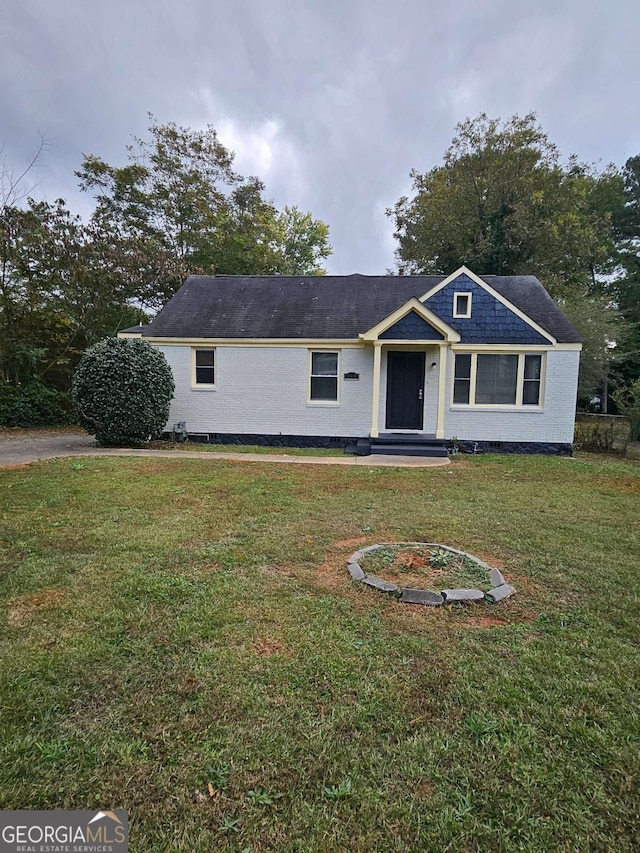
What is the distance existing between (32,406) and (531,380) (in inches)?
631

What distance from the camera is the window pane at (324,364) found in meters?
11.7

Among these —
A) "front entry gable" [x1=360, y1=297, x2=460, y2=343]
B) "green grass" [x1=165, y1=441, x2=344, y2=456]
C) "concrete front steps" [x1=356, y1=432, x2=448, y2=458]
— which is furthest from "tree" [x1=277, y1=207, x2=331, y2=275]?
"concrete front steps" [x1=356, y1=432, x2=448, y2=458]

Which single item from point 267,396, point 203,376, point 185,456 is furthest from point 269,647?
point 203,376

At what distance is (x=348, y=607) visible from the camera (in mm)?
3059

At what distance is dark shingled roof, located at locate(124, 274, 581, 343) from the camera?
11.8 metres

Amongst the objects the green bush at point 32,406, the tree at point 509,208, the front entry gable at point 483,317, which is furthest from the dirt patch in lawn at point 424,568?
the tree at point 509,208

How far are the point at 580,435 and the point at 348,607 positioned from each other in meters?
12.8

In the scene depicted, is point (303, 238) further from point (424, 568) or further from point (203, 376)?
point (424, 568)

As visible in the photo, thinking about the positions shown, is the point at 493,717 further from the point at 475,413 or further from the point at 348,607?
the point at 475,413

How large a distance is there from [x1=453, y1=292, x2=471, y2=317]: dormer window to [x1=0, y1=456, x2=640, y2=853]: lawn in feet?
26.0

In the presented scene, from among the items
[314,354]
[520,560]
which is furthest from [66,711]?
[314,354]

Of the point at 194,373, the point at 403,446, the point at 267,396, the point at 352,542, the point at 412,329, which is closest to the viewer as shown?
the point at 352,542

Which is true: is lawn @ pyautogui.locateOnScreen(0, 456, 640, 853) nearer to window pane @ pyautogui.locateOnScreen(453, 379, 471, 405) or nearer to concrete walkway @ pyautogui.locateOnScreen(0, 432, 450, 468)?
concrete walkway @ pyautogui.locateOnScreen(0, 432, 450, 468)

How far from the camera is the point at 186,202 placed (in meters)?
21.5
